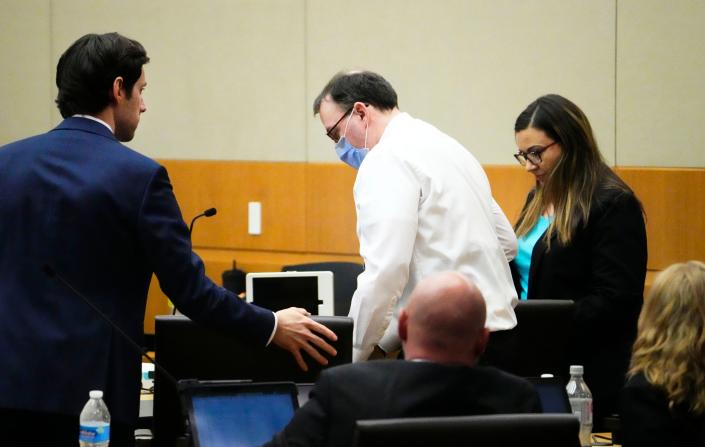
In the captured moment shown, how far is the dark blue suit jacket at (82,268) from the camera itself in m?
2.45

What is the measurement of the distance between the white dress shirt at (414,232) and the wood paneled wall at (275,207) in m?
2.33

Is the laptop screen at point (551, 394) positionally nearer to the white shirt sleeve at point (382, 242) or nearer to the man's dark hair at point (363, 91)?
the white shirt sleeve at point (382, 242)

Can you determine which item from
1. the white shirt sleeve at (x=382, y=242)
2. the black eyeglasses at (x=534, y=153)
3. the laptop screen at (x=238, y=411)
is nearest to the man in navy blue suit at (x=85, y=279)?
the laptop screen at (x=238, y=411)

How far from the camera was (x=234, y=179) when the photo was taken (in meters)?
6.49

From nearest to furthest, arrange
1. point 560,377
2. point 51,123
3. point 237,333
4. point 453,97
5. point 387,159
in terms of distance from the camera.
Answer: point 237,333 < point 560,377 < point 387,159 < point 453,97 < point 51,123

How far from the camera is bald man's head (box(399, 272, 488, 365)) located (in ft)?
6.60

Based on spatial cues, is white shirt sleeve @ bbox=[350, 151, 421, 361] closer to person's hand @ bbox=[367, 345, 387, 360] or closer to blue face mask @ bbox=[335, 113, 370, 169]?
person's hand @ bbox=[367, 345, 387, 360]

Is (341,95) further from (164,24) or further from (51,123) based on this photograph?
(51,123)

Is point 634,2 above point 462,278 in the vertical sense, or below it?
above

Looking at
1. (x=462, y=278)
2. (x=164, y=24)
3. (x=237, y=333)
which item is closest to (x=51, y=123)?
(x=164, y=24)

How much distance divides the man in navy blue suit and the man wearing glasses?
461 millimetres

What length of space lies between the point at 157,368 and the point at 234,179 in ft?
13.9

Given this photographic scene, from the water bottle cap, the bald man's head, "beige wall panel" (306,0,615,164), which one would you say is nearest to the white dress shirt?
the water bottle cap

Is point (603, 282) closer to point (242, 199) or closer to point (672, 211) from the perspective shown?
point (672, 211)
